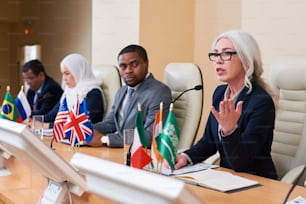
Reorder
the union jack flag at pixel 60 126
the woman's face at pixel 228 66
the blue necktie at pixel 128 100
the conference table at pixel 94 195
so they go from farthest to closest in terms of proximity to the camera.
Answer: the blue necktie at pixel 128 100 → the union jack flag at pixel 60 126 → the woman's face at pixel 228 66 → the conference table at pixel 94 195

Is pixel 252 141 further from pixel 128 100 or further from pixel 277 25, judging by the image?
pixel 277 25

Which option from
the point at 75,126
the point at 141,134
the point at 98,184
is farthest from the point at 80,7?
the point at 98,184

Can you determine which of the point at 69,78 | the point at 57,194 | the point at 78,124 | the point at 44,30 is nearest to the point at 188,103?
the point at 78,124

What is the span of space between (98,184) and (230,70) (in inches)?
41.9

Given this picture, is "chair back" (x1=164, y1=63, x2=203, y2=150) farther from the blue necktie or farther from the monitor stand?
the monitor stand

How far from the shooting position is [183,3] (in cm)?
324

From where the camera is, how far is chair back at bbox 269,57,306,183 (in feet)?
6.05

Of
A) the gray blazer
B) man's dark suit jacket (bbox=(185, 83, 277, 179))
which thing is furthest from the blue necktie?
man's dark suit jacket (bbox=(185, 83, 277, 179))

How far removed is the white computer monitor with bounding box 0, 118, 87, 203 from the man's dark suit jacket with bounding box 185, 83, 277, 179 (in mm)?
531

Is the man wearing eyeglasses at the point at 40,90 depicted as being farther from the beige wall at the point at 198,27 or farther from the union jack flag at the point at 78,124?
the union jack flag at the point at 78,124

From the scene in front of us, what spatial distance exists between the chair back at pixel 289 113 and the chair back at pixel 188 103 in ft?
1.24

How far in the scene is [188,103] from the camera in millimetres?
2174

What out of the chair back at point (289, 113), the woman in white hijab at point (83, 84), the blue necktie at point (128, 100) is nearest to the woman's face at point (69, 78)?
the woman in white hijab at point (83, 84)

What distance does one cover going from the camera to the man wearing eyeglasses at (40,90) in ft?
10.7
